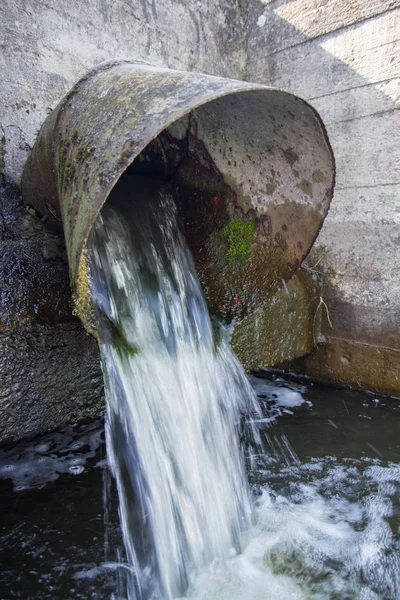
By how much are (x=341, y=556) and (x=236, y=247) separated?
1960 millimetres

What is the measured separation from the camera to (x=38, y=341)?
272 centimetres

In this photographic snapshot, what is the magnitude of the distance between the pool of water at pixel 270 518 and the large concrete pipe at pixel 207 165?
1.17 metres

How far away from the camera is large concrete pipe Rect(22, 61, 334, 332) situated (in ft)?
6.65

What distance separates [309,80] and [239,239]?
1866mm

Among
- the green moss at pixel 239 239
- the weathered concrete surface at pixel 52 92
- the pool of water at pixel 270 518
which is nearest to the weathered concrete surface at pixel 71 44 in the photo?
the weathered concrete surface at pixel 52 92

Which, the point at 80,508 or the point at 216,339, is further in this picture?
the point at 216,339

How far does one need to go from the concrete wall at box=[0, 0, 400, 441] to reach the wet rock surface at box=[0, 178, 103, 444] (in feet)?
0.07

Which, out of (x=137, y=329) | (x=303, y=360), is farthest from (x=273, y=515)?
(x=303, y=360)

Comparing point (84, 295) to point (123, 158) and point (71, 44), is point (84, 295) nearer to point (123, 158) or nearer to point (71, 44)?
point (123, 158)

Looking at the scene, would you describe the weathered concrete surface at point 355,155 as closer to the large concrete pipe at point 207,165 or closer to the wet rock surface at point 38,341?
the large concrete pipe at point 207,165

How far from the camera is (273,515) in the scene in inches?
108

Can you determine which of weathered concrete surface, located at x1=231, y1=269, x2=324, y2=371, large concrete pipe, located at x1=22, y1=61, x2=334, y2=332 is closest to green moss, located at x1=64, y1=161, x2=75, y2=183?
large concrete pipe, located at x1=22, y1=61, x2=334, y2=332

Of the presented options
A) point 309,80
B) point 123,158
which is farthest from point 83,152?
point 309,80

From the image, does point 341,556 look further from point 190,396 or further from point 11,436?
point 11,436
